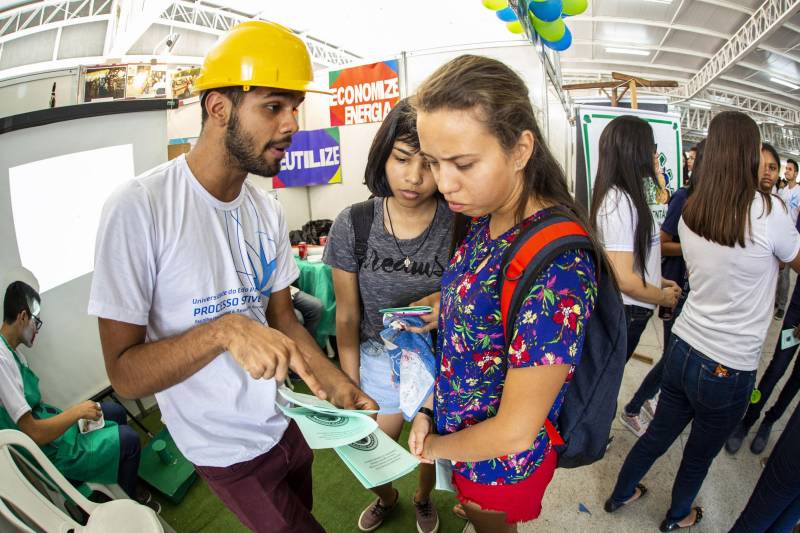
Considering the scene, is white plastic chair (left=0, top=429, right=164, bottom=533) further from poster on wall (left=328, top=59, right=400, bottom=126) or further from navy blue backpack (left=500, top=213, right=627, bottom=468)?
poster on wall (left=328, top=59, right=400, bottom=126)

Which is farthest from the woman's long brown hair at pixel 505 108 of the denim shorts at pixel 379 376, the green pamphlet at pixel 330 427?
the denim shorts at pixel 379 376

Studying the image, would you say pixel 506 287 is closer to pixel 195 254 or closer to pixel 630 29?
pixel 195 254

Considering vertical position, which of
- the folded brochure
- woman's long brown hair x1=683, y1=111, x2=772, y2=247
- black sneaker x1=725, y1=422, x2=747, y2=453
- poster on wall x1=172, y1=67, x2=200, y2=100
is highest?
poster on wall x1=172, y1=67, x2=200, y2=100

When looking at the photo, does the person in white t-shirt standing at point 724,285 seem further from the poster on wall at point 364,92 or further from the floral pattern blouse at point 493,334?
the poster on wall at point 364,92

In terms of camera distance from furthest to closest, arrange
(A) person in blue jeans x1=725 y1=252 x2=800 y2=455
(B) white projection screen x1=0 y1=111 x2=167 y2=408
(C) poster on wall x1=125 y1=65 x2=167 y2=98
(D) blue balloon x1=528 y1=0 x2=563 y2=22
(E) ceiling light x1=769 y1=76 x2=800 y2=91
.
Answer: (E) ceiling light x1=769 y1=76 x2=800 y2=91, (D) blue balloon x1=528 y1=0 x2=563 y2=22, (C) poster on wall x1=125 y1=65 x2=167 y2=98, (A) person in blue jeans x1=725 y1=252 x2=800 y2=455, (B) white projection screen x1=0 y1=111 x2=167 y2=408

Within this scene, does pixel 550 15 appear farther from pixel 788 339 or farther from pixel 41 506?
pixel 41 506

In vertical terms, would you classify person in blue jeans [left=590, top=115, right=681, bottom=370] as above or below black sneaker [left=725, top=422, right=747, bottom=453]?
above

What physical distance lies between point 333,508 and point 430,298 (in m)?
1.48

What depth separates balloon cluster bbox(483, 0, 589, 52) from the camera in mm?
3418

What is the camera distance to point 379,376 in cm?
172

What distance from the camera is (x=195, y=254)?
3.37 feet

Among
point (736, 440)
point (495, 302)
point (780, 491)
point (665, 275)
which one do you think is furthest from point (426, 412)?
point (665, 275)

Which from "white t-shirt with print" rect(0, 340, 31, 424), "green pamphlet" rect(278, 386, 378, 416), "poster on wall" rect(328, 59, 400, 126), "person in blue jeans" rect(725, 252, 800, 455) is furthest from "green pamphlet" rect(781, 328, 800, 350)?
"white t-shirt with print" rect(0, 340, 31, 424)

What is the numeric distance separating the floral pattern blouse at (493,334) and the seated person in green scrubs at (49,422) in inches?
67.0
